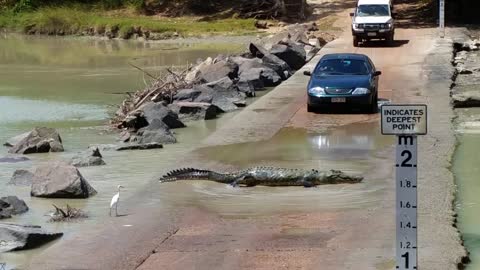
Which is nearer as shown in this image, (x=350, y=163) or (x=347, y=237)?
(x=347, y=237)

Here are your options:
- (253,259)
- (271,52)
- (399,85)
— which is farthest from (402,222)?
(271,52)

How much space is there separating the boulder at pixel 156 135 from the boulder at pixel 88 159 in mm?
2530

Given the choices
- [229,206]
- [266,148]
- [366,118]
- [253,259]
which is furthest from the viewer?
[366,118]

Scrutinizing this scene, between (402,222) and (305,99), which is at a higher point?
(402,222)

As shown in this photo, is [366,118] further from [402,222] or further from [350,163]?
[402,222]

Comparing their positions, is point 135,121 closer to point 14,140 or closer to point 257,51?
point 14,140

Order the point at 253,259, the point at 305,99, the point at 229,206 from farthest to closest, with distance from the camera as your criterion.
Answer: the point at 305,99 → the point at 229,206 → the point at 253,259

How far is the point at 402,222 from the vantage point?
9641 mm

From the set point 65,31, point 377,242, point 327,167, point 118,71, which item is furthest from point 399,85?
point 65,31

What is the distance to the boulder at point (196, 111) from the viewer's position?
101 ft

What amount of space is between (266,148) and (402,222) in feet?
43.3

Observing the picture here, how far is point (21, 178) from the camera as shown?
20.6 meters

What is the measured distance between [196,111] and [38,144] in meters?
6.70

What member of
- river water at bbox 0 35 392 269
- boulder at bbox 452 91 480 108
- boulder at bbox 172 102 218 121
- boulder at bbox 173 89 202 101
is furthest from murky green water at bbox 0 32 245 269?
boulder at bbox 452 91 480 108
